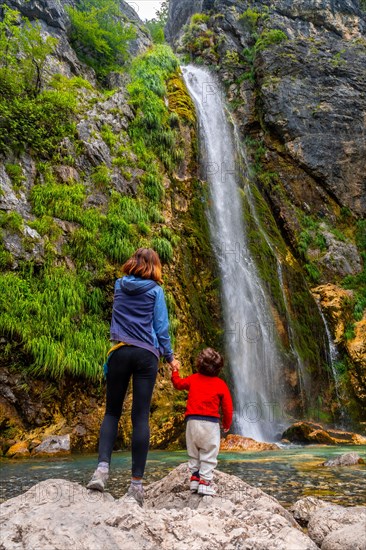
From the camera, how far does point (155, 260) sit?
3256 millimetres

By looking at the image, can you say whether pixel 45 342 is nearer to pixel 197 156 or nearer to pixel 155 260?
pixel 155 260

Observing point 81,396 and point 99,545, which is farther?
point 81,396

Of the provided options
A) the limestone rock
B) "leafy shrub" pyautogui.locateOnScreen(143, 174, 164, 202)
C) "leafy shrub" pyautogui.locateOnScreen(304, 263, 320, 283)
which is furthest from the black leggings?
"leafy shrub" pyautogui.locateOnScreen(304, 263, 320, 283)

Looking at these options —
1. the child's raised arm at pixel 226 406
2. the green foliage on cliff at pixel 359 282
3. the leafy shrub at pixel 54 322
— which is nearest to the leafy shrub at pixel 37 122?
the leafy shrub at pixel 54 322

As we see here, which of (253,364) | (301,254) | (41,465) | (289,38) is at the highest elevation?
(289,38)

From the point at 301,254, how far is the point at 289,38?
12107 millimetres

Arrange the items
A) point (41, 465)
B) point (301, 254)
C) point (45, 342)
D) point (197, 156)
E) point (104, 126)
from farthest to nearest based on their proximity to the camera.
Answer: point (301, 254) → point (197, 156) → point (104, 126) → point (45, 342) → point (41, 465)

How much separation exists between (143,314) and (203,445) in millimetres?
956

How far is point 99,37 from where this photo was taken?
16484 millimetres

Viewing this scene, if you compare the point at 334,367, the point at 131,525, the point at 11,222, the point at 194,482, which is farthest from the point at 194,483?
the point at 334,367

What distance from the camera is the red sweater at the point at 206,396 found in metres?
2.99

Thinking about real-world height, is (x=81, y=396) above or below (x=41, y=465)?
above

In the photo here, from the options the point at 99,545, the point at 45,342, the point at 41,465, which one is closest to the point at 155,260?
the point at 99,545

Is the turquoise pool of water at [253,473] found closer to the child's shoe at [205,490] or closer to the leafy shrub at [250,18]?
the child's shoe at [205,490]
